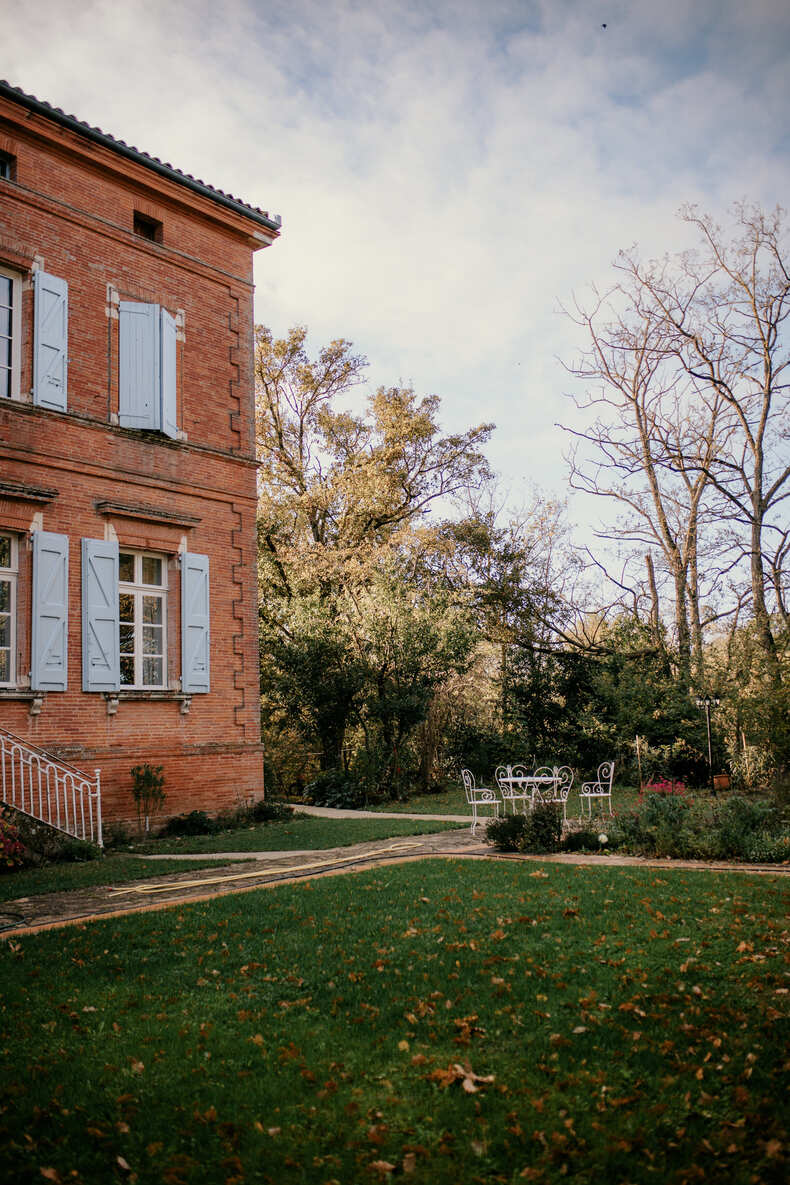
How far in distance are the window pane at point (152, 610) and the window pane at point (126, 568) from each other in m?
0.37

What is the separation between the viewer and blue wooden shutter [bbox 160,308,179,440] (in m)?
13.1

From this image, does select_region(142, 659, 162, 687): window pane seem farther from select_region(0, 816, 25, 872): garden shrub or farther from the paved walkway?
select_region(0, 816, 25, 872): garden shrub

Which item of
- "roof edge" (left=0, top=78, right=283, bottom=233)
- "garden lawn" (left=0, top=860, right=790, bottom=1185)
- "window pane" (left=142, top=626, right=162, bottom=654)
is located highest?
"roof edge" (left=0, top=78, right=283, bottom=233)

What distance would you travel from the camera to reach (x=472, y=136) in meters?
9.98

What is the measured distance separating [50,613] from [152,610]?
1.87m

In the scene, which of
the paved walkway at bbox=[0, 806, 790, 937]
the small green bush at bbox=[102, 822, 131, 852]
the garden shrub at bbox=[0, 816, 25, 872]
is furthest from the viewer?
the small green bush at bbox=[102, 822, 131, 852]

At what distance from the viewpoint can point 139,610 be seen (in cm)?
1280

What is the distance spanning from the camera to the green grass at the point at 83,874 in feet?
26.0

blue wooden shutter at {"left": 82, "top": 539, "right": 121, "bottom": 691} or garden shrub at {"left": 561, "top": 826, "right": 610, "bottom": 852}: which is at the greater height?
blue wooden shutter at {"left": 82, "top": 539, "right": 121, "bottom": 691}

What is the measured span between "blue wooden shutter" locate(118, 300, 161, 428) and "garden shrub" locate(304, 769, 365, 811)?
27.5 ft

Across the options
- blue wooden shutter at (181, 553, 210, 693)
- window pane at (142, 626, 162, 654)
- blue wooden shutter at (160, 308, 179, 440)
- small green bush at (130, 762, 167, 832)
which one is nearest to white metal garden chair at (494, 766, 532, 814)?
blue wooden shutter at (181, 553, 210, 693)

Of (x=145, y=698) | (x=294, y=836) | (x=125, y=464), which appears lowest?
(x=294, y=836)

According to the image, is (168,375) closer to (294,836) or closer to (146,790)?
(146,790)

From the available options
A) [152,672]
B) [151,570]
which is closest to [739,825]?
[152,672]
